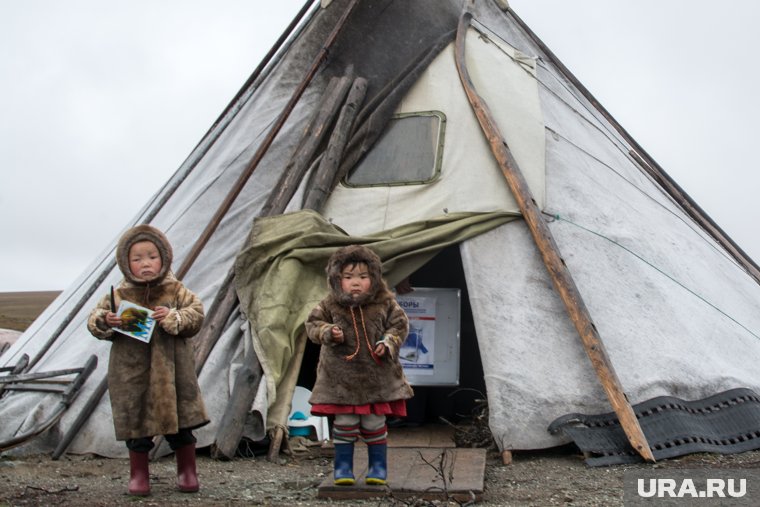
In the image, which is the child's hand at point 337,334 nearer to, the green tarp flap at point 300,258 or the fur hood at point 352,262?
the fur hood at point 352,262

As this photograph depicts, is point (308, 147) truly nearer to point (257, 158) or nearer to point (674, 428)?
point (257, 158)

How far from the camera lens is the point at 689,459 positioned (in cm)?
717

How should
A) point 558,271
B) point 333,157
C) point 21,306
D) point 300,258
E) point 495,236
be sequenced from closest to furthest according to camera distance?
point 558,271 < point 300,258 < point 495,236 < point 333,157 < point 21,306

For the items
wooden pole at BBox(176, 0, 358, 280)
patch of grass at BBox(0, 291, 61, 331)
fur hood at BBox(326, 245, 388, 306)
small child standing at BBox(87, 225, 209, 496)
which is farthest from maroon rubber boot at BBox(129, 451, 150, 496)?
patch of grass at BBox(0, 291, 61, 331)

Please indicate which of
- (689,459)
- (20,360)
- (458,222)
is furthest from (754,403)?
(20,360)

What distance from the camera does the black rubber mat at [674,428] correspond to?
7199 millimetres

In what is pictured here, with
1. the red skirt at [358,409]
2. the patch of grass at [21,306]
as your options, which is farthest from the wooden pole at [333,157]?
the patch of grass at [21,306]

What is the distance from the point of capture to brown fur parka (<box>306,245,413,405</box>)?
6.12 metres

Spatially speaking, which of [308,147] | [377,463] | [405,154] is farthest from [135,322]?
[405,154]

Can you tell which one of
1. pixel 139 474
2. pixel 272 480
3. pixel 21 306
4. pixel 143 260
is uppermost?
pixel 21 306

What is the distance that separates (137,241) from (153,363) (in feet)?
2.31

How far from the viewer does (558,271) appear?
791cm

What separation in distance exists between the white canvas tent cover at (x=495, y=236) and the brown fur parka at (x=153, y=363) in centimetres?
143

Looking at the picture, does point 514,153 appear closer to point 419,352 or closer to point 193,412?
point 419,352
